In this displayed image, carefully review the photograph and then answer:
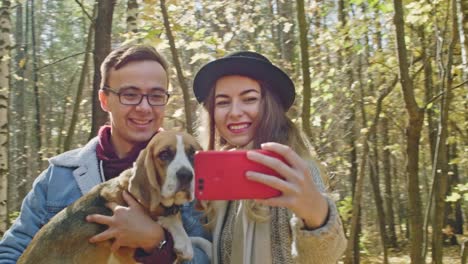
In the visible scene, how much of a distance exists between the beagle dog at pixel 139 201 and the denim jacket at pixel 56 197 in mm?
210

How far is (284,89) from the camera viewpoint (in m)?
3.44

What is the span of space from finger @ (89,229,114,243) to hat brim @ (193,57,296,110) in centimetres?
121

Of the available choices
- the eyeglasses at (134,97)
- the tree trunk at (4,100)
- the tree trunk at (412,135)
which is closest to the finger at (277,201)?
the eyeglasses at (134,97)

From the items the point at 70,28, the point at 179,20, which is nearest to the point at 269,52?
the point at 179,20

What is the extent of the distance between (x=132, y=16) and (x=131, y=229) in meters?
7.19

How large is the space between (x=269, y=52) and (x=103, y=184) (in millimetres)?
14742

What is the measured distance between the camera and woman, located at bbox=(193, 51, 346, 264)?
262 centimetres

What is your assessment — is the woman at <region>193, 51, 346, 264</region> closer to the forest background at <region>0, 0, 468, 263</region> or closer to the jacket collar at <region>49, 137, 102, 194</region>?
the jacket collar at <region>49, 137, 102, 194</region>

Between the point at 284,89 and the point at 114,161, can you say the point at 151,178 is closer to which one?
the point at 114,161

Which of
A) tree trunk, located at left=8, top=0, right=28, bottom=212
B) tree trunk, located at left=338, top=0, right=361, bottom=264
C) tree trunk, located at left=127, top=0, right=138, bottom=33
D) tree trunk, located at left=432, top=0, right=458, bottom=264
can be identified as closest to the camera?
tree trunk, located at left=432, top=0, right=458, bottom=264

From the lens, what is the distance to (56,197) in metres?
3.56

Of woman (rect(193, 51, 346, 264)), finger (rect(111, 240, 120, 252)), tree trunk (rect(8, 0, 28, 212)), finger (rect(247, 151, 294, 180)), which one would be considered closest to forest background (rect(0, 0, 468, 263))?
woman (rect(193, 51, 346, 264))

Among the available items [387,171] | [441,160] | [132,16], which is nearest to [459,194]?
[441,160]

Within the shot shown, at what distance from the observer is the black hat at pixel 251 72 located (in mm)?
3281
